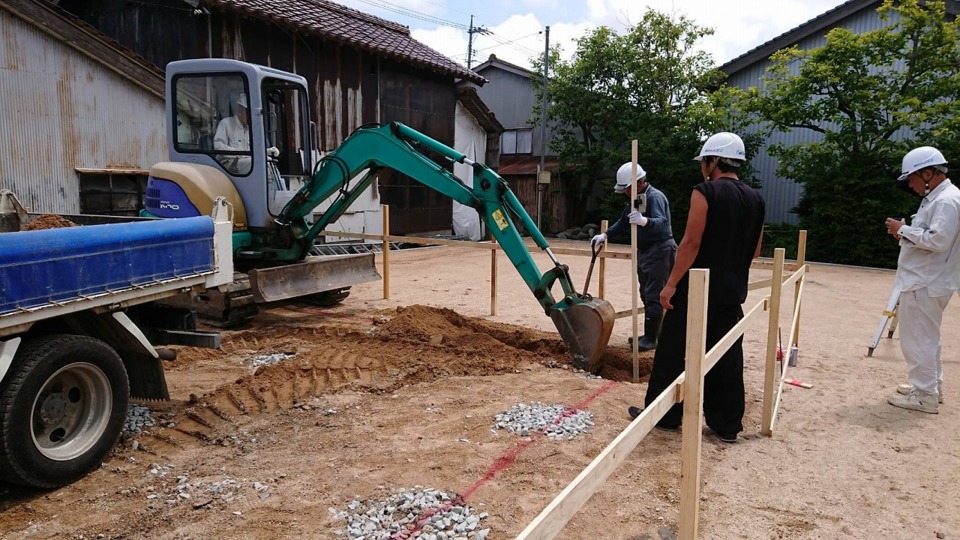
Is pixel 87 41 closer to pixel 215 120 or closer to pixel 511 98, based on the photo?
pixel 215 120

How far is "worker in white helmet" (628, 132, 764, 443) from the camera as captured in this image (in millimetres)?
3746

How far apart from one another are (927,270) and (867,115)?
10978mm

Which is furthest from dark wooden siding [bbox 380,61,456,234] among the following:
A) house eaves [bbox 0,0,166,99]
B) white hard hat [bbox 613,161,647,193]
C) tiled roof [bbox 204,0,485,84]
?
white hard hat [bbox 613,161,647,193]

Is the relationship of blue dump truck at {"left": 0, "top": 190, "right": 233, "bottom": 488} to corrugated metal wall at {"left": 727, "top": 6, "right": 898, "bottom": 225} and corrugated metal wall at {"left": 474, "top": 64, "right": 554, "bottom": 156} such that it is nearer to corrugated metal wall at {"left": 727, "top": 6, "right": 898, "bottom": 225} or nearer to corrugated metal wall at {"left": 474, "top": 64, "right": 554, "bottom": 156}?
corrugated metal wall at {"left": 727, "top": 6, "right": 898, "bottom": 225}

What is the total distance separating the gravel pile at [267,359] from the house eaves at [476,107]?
39.9 ft

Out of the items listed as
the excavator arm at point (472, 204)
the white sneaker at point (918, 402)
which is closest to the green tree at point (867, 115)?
the white sneaker at point (918, 402)

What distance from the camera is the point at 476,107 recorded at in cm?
1716

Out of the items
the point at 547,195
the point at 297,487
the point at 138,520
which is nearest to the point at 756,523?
the point at 297,487

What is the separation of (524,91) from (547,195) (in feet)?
15.1

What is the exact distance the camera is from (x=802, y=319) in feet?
26.3

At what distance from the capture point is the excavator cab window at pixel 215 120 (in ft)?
20.9

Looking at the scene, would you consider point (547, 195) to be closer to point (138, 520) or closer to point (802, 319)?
point (802, 319)

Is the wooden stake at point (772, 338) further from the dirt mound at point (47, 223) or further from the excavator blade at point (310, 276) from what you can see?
the dirt mound at point (47, 223)

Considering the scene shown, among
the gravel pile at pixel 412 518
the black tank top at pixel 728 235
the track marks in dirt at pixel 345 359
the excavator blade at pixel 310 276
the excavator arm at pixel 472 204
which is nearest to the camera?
the gravel pile at pixel 412 518
